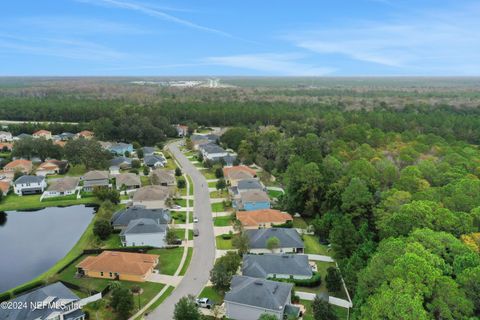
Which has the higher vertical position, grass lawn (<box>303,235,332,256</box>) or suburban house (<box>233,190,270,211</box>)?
suburban house (<box>233,190,270,211</box>)

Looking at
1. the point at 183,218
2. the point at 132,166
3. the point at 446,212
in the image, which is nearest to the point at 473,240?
the point at 446,212

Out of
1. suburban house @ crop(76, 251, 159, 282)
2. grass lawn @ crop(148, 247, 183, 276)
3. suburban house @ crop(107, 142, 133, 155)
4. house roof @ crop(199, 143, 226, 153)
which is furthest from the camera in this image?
suburban house @ crop(107, 142, 133, 155)

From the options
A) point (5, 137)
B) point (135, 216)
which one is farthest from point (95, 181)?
point (5, 137)

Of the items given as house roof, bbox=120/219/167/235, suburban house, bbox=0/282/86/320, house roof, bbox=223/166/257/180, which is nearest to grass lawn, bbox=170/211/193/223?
house roof, bbox=120/219/167/235

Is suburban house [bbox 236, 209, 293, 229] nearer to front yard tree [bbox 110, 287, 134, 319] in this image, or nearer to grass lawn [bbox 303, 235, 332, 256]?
grass lawn [bbox 303, 235, 332, 256]

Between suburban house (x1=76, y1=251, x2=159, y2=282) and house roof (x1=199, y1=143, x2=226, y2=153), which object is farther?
house roof (x1=199, y1=143, x2=226, y2=153)

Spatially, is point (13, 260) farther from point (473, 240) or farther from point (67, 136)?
point (67, 136)

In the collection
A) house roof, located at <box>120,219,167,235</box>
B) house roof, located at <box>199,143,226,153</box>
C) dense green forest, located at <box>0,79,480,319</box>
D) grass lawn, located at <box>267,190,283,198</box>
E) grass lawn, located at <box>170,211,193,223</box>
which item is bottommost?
grass lawn, located at <box>267,190,283,198</box>
